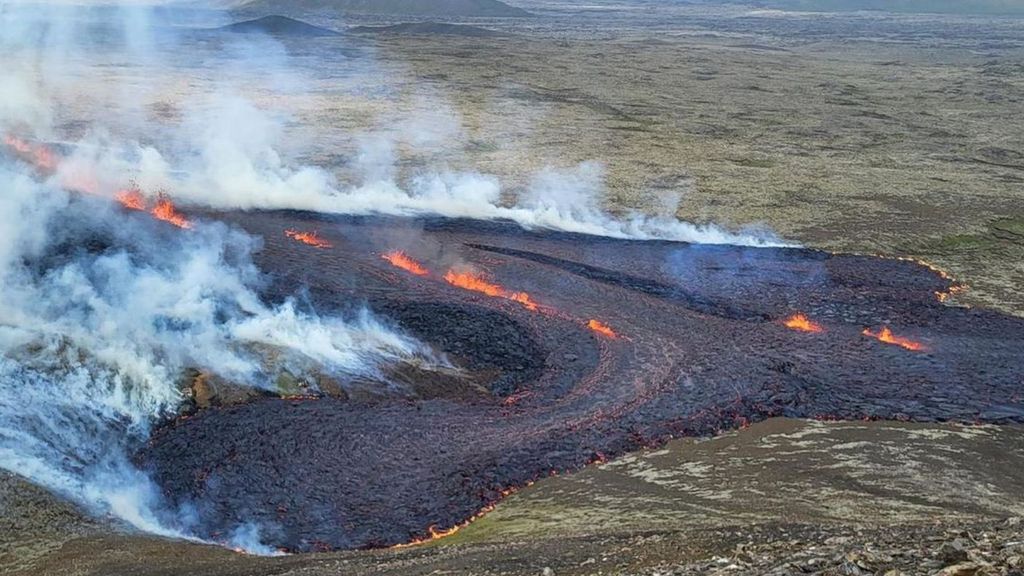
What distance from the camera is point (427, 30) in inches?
4097

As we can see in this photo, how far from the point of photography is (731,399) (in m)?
19.9

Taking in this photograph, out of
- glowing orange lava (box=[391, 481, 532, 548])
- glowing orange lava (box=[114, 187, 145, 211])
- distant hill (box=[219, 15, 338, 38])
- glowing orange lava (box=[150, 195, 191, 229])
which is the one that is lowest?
glowing orange lava (box=[391, 481, 532, 548])

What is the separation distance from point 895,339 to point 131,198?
2375 centimetres

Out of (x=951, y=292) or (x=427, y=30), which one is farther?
(x=427, y=30)

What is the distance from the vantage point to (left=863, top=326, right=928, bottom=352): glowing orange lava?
76.0ft

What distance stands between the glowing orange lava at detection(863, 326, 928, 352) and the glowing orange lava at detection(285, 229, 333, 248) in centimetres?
1566

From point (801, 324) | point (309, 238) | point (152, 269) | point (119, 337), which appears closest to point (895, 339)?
point (801, 324)

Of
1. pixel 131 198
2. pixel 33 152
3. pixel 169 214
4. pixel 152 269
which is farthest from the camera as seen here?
pixel 33 152

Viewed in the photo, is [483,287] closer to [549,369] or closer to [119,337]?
[549,369]

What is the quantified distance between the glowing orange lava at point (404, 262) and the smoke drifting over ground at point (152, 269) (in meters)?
3.87

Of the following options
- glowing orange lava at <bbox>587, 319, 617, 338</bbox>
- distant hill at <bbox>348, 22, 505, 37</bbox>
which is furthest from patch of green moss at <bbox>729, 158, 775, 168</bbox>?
distant hill at <bbox>348, 22, 505, 37</bbox>

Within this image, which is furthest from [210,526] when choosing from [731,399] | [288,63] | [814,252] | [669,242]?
[288,63]

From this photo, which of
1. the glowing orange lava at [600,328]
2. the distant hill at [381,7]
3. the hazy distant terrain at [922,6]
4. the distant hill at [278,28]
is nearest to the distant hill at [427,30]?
the distant hill at [278,28]

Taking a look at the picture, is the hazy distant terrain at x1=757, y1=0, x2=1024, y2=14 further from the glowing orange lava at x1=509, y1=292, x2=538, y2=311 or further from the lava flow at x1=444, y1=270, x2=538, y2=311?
the glowing orange lava at x1=509, y1=292, x2=538, y2=311
